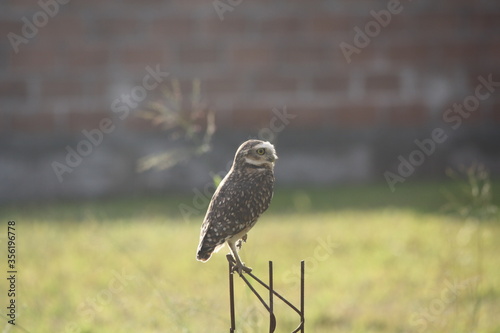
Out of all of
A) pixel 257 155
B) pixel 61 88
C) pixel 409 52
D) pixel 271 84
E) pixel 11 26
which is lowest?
pixel 257 155

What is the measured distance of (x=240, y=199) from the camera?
2.89 m

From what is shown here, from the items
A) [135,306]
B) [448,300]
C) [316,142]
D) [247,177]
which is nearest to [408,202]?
[316,142]

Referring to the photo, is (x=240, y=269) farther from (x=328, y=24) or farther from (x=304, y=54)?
(x=328, y=24)

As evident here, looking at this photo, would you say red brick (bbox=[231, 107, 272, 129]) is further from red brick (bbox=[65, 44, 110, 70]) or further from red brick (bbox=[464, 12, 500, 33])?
red brick (bbox=[464, 12, 500, 33])

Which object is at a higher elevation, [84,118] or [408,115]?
[84,118]

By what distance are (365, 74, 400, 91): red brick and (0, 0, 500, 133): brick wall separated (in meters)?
0.01

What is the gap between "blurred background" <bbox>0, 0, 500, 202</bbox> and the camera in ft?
25.1

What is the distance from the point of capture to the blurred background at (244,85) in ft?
25.1

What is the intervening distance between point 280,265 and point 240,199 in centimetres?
267

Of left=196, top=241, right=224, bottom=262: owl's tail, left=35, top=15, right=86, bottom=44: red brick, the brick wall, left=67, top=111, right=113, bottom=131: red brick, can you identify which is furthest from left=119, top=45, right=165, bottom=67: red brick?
left=196, top=241, right=224, bottom=262: owl's tail

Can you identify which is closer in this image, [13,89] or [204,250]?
[204,250]

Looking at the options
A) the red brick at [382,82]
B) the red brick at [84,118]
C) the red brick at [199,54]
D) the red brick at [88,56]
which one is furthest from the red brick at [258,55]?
the red brick at [84,118]

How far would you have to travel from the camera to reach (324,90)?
788 centimetres

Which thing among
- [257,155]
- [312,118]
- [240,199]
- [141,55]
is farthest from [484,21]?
[240,199]
